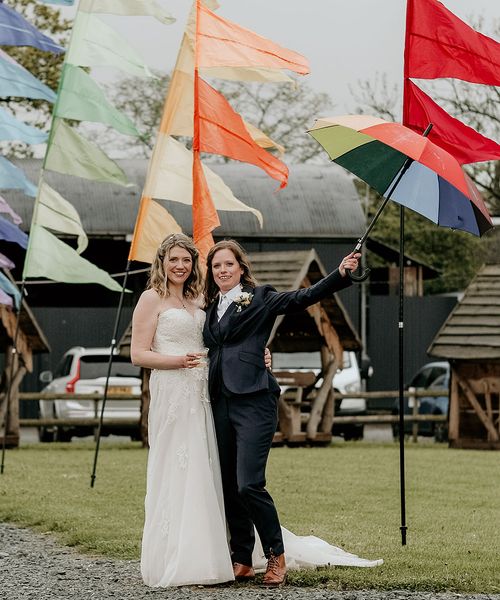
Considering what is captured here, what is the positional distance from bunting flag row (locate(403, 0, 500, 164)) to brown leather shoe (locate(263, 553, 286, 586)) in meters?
3.15

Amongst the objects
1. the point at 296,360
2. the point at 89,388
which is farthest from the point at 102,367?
the point at 296,360

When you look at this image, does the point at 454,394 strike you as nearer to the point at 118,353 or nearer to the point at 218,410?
the point at 118,353

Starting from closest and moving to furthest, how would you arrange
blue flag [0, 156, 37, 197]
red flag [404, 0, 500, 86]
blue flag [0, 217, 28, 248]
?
red flag [404, 0, 500, 86] → blue flag [0, 156, 37, 197] → blue flag [0, 217, 28, 248]

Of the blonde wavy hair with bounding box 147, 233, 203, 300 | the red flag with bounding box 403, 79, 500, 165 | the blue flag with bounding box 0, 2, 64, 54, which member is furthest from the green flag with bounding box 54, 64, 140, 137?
the blonde wavy hair with bounding box 147, 233, 203, 300

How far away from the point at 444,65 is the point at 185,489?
3.56 meters

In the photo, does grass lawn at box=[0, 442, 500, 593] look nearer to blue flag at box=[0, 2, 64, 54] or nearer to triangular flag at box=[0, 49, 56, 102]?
triangular flag at box=[0, 49, 56, 102]

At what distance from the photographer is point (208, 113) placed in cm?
1256

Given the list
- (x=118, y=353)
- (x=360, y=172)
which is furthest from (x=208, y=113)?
(x=118, y=353)

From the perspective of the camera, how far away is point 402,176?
9.54 meters

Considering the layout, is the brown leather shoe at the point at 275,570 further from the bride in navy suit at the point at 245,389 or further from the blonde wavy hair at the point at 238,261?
the blonde wavy hair at the point at 238,261

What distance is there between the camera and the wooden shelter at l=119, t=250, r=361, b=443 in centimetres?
2184

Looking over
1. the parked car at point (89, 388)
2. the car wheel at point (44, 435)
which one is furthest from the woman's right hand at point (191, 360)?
the car wheel at point (44, 435)

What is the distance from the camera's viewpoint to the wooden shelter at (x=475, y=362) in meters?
21.5

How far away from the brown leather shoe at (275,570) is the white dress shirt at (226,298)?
1.51 m
